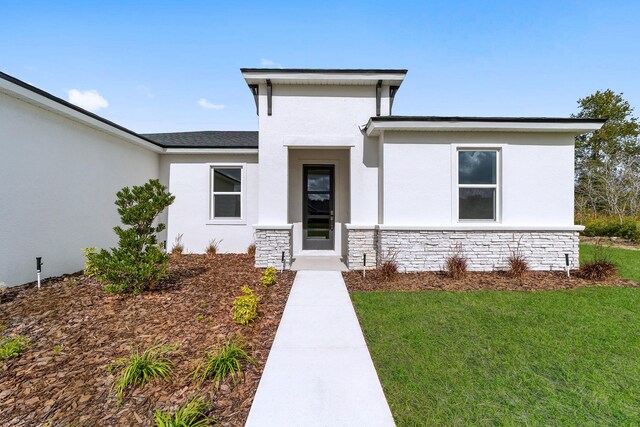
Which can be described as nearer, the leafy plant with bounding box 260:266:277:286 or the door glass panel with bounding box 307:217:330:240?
the leafy plant with bounding box 260:266:277:286

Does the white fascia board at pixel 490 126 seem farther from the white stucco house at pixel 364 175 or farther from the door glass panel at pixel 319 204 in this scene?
the door glass panel at pixel 319 204

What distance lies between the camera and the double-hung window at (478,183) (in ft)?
23.5

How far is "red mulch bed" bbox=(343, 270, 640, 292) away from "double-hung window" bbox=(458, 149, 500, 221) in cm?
158

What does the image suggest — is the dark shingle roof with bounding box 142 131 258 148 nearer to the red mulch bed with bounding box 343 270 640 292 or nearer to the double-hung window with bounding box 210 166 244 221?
the double-hung window with bounding box 210 166 244 221

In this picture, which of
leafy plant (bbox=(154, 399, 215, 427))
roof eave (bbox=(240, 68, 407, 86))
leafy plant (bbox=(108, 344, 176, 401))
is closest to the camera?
leafy plant (bbox=(154, 399, 215, 427))

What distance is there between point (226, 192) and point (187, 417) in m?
8.46

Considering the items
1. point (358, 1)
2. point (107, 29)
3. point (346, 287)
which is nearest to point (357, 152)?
point (346, 287)

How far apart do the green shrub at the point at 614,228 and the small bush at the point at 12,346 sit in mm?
20014

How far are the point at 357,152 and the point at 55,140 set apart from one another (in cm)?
741

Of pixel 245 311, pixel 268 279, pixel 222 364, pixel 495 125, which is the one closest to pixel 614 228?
pixel 495 125

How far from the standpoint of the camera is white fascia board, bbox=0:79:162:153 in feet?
17.4

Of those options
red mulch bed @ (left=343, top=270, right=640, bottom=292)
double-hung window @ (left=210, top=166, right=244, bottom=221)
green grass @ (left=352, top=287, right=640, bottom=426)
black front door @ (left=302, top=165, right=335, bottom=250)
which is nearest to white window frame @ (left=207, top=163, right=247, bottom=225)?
double-hung window @ (left=210, top=166, right=244, bottom=221)

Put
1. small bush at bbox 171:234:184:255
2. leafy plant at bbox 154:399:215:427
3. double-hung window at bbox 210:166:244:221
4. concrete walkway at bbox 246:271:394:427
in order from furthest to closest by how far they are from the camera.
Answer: double-hung window at bbox 210:166:244:221 < small bush at bbox 171:234:184:255 < concrete walkway at bbox 246:271:394:427 < leafy plant at bbox 154:399:215:427

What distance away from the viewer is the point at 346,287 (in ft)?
19.5
